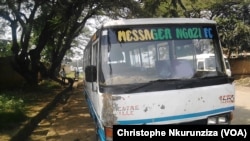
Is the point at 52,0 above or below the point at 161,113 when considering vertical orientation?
above

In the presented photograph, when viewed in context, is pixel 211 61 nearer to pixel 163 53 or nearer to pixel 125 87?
pixel 163 53

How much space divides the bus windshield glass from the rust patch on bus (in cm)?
29

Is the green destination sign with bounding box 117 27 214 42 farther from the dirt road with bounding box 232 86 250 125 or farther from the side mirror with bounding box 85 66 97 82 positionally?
the dirt road with bounding box 232 86 250 125

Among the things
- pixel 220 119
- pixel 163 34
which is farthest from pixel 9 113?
pixel 220 119

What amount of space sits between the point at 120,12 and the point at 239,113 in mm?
8478

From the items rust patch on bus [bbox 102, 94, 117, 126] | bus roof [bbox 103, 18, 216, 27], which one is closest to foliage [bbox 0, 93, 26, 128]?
rust patch on bus [bbox 102, 94, 117, 126]

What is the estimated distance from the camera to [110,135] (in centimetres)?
522

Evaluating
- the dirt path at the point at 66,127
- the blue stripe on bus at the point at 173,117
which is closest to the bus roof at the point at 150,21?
the blue stripe on bus at the point at 173,117

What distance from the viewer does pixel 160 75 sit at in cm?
554

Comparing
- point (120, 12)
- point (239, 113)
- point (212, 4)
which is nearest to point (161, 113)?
point (239, 113)

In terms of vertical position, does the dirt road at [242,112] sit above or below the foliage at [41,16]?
below

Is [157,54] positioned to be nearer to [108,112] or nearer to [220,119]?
[108,112]

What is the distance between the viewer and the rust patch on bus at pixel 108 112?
5.14 m

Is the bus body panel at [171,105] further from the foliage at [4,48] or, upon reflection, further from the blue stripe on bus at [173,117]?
the foliage at [4,48]
